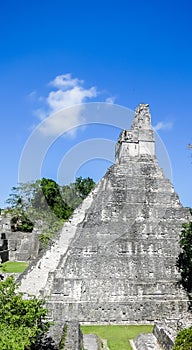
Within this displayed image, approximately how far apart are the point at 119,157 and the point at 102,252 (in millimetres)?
5526

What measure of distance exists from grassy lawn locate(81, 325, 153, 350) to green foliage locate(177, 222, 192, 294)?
252cm

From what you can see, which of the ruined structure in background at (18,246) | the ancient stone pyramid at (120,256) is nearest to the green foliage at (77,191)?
the ruined structure in background at (18,246)

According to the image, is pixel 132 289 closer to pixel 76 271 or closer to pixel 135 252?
pixel 135 252

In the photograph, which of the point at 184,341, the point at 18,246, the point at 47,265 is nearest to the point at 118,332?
the point at 47,265

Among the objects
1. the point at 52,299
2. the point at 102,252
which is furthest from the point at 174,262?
the point at 52,299

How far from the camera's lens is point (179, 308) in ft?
45.6

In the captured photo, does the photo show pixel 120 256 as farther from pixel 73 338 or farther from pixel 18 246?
pixel 18 246

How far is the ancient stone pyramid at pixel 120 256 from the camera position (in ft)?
44.7

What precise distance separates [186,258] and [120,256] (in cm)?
294

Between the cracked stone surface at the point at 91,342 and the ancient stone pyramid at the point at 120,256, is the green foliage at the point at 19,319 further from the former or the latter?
the ancient stone pyramid at the point at 120,256

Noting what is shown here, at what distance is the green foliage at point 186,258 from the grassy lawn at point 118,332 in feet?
8.28

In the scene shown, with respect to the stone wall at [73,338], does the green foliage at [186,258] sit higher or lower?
higher

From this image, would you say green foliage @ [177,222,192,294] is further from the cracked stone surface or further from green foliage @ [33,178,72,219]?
green foliage @ [33,178,72,219]

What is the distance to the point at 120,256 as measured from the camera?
48.0 feet
